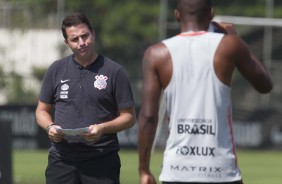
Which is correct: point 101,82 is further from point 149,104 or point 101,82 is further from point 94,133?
point 149,104

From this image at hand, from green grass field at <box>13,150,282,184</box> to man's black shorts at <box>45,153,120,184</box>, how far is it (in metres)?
9.48

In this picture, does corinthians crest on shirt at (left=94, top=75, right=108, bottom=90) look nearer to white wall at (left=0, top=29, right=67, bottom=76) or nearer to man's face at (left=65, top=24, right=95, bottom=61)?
man's face at (left=65, top=24, right=95, bottom=61)

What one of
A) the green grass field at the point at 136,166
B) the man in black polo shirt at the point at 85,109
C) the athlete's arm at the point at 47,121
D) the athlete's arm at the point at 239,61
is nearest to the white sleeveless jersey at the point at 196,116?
the athlete's arm at the point at 239,61

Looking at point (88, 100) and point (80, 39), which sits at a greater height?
point (80, 39)

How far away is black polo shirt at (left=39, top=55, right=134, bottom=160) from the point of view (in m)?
8.41

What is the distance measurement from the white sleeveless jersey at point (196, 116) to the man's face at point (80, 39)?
6.24 ft

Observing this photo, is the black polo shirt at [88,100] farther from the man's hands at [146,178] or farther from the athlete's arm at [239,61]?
the athlete's arm at [239,61]

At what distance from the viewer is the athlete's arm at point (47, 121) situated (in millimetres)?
8266

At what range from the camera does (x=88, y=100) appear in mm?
8414

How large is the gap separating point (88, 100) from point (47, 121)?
0.41 meters

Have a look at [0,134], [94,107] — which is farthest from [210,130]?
[0,134]

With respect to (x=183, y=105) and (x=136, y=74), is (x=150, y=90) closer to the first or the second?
(x=183, y=105)

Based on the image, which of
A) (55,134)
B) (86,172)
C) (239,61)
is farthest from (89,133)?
(239,61)

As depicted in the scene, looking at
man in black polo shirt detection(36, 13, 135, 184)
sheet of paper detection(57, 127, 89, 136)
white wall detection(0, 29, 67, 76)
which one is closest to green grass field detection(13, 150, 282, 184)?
white wall detection(0, 29, 67, 76)
